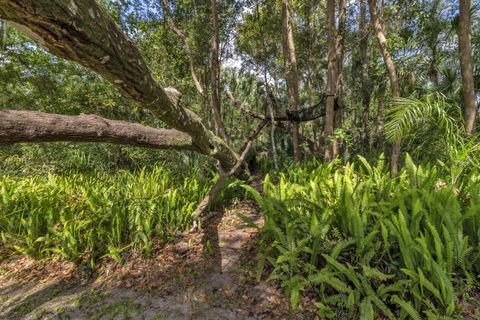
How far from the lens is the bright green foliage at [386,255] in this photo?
1.81 m

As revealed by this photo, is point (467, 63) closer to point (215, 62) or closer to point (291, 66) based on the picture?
point (291, 66)

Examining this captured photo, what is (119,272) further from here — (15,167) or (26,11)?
(15,167)

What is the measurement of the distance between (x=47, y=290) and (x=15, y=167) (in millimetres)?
6096

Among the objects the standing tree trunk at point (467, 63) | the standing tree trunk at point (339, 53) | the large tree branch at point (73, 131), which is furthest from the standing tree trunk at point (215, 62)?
the standing tree trunk at point (467, 63)

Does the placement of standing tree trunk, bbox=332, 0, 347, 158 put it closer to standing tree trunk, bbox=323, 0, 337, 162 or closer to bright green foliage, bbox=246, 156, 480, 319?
standing tree trunk, bbox=323, 0, 337, 162

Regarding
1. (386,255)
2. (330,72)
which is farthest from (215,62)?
(386,255)

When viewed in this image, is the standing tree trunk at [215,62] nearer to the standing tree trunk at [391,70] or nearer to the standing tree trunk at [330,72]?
the standing tree trunk at [330,72]

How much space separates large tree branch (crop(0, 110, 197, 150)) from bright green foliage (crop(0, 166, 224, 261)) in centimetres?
99

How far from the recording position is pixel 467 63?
3758 millimetres

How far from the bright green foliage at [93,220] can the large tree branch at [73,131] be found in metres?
0.99

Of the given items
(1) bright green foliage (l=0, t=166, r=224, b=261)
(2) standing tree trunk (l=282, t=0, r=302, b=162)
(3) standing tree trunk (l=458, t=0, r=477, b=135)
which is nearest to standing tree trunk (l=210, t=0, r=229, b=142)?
(2) standing tree trunk (l=282, t=0, r=302, b=162)

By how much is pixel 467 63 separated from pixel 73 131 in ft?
18.2

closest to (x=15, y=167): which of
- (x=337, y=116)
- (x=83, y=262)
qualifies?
(x=83, y=262)

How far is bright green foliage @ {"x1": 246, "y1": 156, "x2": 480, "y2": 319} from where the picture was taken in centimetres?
181
